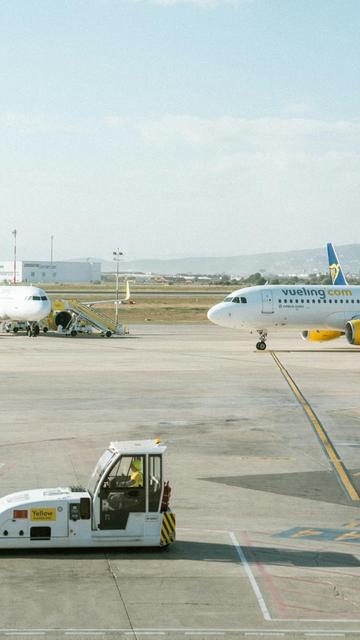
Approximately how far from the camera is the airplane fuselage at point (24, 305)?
3039 inches

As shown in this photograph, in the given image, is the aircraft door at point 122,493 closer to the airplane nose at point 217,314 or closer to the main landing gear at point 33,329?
the airplane nose at point 217,314

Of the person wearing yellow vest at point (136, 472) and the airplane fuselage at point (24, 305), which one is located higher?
the airplane fuselage at point (24, 305)

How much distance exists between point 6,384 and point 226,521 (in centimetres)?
2621

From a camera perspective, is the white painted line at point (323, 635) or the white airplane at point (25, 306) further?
the white airplane at point (25, 306)

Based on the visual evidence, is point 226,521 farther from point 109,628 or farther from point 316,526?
point 109,628

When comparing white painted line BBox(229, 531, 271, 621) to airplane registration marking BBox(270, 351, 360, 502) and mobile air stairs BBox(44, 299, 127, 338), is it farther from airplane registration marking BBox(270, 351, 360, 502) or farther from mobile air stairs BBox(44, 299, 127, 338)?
mobile air stairs BBox(44, 299, 127, 338)

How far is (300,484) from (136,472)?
280 inches

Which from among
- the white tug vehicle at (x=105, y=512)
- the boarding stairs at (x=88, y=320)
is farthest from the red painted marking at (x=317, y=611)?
the boarding stairs at (x=88, y=320)

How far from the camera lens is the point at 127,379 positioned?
47.6 meters

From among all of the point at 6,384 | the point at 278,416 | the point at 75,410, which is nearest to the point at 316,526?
the point at 278,416

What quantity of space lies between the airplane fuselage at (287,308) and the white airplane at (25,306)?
18.4 metres

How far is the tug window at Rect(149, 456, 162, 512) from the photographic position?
61.2 ft

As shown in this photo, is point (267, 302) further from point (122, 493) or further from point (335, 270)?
point (122, 493)

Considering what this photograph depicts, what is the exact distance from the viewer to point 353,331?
6266 centimetres
